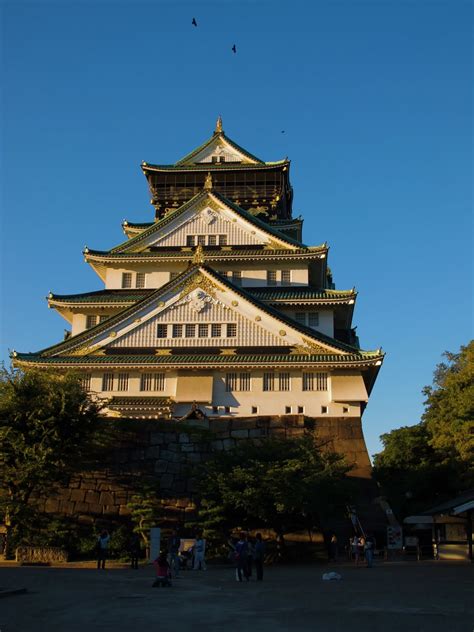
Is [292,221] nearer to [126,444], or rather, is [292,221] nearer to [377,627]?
[126,444]

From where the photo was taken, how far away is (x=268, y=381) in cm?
3794

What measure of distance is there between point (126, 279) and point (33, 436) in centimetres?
2132

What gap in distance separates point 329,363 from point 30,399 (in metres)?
16.2

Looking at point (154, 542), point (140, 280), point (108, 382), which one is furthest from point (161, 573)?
point (140, 280)

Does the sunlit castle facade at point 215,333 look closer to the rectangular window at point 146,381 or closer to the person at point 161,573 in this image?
the rectangular window at point 146,381

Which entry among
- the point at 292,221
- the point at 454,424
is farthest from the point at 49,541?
the point at 292,221

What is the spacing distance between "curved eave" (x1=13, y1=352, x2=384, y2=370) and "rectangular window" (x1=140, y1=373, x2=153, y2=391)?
3.82 ft

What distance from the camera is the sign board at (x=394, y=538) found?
29.9 meters

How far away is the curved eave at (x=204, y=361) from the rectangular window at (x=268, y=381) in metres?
1.18

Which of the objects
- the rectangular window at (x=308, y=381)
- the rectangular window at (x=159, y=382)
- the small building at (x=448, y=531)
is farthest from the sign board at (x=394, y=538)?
the rectangular window at (x=159, y=382)

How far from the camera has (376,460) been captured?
159 ft

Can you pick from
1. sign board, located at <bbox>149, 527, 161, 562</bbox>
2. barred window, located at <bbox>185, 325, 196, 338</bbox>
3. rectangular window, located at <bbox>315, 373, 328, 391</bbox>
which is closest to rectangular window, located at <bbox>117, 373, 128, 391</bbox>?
barred window, located at <bbox>185, 325, 196, 338</bbox>

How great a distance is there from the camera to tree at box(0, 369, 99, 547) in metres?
25.6

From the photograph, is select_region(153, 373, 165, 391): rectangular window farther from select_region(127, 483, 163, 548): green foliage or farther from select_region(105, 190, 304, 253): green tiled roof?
select_region(105, 190, 304, 253): green tiled roof
